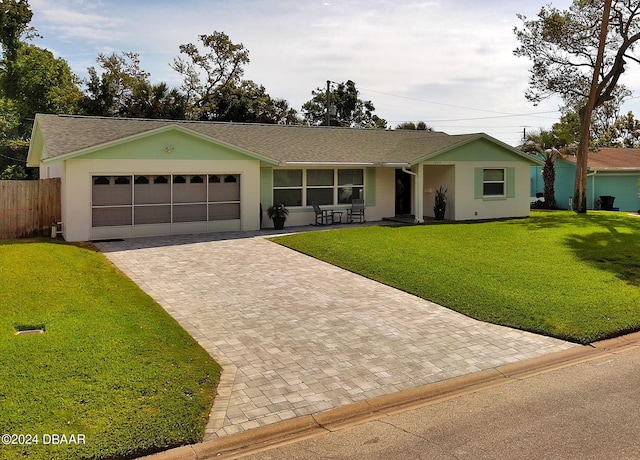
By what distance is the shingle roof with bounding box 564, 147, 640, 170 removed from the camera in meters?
31.8

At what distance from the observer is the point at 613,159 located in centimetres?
3403

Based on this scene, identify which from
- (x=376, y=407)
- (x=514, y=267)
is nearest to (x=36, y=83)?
(x=514, y=267)

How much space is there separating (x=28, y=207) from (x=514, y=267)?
14.4 metres

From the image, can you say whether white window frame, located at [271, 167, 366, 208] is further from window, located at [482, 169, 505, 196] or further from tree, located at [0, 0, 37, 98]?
tree, located at [0, 0, 37, 98]

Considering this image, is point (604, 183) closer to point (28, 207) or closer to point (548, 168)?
point (548, 168)

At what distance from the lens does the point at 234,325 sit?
8828 millimetres

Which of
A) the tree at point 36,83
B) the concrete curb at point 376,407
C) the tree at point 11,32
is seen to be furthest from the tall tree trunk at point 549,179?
the tree at point 36,83

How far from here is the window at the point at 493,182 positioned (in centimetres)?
2405

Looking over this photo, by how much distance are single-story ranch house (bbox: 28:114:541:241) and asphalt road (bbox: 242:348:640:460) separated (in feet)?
45.0

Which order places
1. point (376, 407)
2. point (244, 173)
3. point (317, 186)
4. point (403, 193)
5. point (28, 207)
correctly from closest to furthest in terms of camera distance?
point (376, 407), point (28, 207), point (244, 173), point (317, 186), point (403, 193)

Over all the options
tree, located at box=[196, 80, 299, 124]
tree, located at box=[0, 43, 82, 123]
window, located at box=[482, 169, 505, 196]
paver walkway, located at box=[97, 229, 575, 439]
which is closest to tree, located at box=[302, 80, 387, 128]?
tree, located at box=[196, 80, 299, 124]

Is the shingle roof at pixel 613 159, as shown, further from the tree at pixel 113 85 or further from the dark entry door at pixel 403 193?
the tree at pixel 113 85

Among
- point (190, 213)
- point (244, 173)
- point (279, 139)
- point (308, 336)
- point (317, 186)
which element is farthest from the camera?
point (279, 139)

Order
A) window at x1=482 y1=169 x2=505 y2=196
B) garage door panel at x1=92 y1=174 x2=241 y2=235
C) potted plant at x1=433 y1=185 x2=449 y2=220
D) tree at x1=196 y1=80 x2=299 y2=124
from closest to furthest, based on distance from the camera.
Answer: garage door panel at x1=92 y1=174 x2=241 y2=235
potted plant at x1=433 y1=185 x2=449 y2=220
window at x1=482 y1=169 x2=505 y2=196
tree at x1=196 y1=80 x2=299 y2=124
